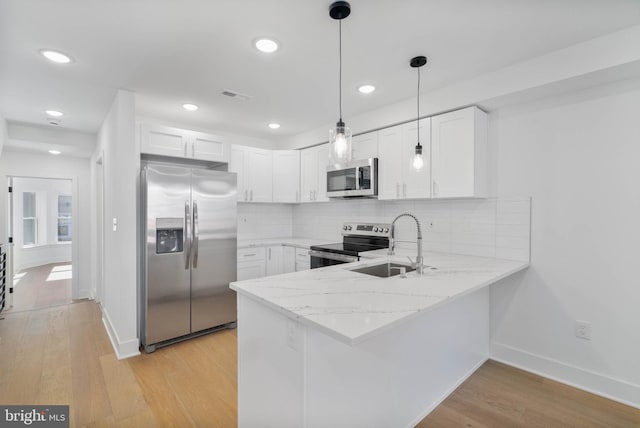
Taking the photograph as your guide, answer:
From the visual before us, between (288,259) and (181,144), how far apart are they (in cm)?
194

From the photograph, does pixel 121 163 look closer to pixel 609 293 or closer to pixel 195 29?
pixel 195 29

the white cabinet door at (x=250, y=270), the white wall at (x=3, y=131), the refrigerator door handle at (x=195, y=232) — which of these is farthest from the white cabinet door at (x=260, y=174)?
the white wall at (x=3, y=131)

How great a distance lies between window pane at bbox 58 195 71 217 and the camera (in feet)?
24.9

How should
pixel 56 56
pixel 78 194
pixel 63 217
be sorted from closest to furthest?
pixel 56 56 → pixel 78 194 → pixel 63 217

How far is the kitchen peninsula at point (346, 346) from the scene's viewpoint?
1.33 m

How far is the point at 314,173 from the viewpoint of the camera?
4.21m

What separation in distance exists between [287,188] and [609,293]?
354 cm

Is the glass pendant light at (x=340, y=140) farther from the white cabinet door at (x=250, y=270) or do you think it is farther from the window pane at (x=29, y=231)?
the window pane at (x=29, y=231)

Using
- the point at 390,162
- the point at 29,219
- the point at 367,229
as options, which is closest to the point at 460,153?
the point at 390,162

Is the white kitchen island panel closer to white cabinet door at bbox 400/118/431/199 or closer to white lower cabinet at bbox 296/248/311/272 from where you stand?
white cabinet door at bbox 400/118/431/199

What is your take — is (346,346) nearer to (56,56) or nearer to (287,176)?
(56,56)

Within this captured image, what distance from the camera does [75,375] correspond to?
2.47m

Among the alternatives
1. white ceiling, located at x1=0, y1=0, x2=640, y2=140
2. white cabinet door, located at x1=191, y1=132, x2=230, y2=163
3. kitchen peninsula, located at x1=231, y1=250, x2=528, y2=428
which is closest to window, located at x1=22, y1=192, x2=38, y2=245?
white ceiling, located at x1=0, y1=0, x2=640, y2=140

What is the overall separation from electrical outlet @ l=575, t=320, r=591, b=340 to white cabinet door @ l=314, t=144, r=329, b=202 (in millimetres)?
2770
